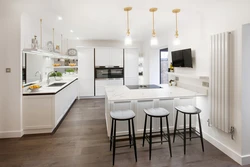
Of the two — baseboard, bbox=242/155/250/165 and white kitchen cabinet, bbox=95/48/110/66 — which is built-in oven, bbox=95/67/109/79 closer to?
white kitchen cabinet, bbox=95/48/110/66

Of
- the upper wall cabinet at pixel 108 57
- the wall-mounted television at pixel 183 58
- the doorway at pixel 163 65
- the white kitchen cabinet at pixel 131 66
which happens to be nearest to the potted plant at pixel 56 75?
the upper wall cabinet at pixel 108 57

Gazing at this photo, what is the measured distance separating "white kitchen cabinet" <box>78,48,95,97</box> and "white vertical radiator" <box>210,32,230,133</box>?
4.88m

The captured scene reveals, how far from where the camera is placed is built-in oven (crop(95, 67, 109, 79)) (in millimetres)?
6602

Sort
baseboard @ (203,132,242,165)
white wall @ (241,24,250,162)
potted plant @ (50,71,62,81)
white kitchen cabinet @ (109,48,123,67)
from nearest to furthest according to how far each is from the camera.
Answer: white wall @ (241,24,250,162), baseboard @ (203,132,242,165), potted plant @ (50,71,62,81), white kitchen cabinet @ (109,48,123,67)

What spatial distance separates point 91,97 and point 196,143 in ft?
15.8

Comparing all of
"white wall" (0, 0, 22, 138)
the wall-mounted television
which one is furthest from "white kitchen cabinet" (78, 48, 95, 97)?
the wall-mounted television

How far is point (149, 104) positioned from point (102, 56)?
4.13 metres

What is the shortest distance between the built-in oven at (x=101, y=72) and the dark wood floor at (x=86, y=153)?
3.48m

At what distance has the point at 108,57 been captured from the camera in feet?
21.8

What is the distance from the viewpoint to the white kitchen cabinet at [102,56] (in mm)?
6551

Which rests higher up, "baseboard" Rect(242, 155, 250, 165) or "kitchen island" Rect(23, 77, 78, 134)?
"kitchen island" Rect(23, 77, 78, 134)

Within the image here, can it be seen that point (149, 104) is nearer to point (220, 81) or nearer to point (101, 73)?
point (220, 81)

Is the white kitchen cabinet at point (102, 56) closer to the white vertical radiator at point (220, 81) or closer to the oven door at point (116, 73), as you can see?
the oven door at point (116, 73)

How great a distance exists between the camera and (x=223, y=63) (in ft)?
7.82
